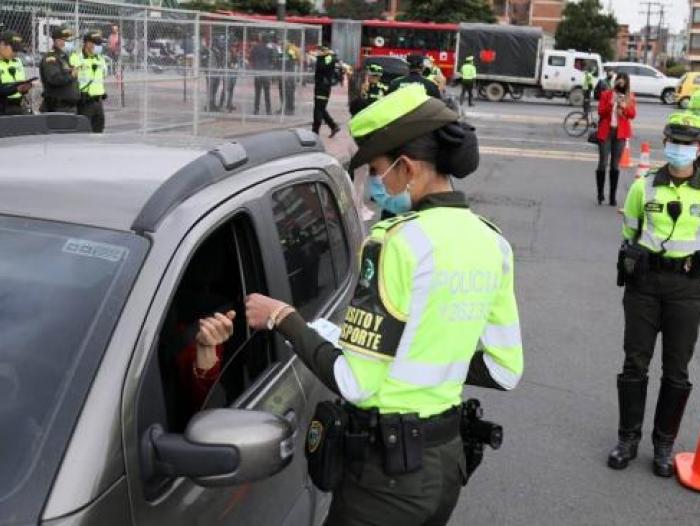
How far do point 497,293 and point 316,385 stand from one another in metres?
0.79

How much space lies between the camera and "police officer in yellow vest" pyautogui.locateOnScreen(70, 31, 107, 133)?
1230 cm

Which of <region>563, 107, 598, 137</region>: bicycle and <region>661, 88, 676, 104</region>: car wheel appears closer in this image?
<region>563, 107, 598, 137</region>: bicycle

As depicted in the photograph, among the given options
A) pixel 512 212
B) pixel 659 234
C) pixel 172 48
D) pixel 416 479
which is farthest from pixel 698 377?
pixel 172 48

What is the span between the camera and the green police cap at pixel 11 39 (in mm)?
11039

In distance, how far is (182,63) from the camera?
50.1 ft

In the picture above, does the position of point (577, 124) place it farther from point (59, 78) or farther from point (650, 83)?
point (650, 83)

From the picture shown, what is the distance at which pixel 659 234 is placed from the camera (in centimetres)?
440

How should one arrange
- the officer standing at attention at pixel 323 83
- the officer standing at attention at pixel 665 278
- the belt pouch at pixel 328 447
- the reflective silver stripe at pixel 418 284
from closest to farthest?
the reflective silver stripe at pixel 418 284 → the belt pouch at pixel 328 447 → the officer standing at attention at pixel 665 278 → the officer standing at attention at pixel 323 83

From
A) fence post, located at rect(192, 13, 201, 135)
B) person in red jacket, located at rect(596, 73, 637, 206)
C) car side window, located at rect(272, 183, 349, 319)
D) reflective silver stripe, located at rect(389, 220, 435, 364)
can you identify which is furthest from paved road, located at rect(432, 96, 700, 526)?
fence post, located at rect(192, 13, 201, 135)

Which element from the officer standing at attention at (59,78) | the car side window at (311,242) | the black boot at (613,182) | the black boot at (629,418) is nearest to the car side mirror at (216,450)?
the car side window at (311,242)

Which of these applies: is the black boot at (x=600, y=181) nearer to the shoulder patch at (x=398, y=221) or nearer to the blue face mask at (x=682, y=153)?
the blue face mask at (x=682, y=153)

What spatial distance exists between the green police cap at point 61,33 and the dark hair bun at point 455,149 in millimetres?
10785

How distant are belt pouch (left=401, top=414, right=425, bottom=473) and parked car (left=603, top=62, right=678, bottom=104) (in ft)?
145

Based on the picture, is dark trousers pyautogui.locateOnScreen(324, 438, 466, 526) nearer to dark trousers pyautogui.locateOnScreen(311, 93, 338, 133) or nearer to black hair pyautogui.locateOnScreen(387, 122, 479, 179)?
black hair pyautogui.locateOnScreen(387, 122, 479, 179)
